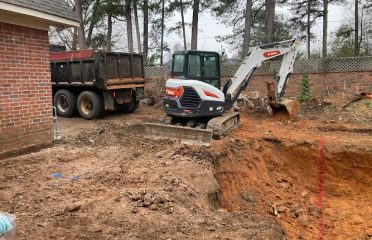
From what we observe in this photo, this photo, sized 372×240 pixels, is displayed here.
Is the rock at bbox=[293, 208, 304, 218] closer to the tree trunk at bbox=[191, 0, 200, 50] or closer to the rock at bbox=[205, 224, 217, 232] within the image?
the rock at bbox=[205, 224, 217, 232]

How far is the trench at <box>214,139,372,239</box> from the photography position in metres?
7.29

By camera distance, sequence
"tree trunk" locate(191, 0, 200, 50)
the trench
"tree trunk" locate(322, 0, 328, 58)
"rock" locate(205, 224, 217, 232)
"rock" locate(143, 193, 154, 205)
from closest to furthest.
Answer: "rock" locate(205, 224, 217, 232) < "rock" locate(143, 193, 154, 205) < the trench < "tree trunk" locate(191, 0, 200, 50) < "tree trunk" locate(322, 0, 328, 58)

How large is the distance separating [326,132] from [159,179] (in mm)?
6317

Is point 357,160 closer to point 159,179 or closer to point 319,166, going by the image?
point 319,166

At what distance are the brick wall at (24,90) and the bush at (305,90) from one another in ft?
35.2

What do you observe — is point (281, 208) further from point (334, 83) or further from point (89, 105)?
point (334, 83)

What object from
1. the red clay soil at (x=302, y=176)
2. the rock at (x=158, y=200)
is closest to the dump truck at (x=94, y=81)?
the red clay soil at (x=302, y=176)

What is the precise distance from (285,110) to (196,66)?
3.55 m

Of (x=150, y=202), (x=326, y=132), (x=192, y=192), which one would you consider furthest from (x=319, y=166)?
(x=150, y=202)

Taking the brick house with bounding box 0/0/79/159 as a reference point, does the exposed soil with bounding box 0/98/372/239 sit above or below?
below

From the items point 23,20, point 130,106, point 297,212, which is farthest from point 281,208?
point 130,106

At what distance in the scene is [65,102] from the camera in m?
13.9

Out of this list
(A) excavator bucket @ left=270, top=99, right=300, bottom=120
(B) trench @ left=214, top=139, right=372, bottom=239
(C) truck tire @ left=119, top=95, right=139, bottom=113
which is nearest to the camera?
(B) trench @ left=214, top=139, right=372, bottom=239

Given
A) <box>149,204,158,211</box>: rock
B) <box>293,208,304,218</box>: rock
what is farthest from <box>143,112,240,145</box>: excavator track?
<box>149,204,158,211</box>: rock
